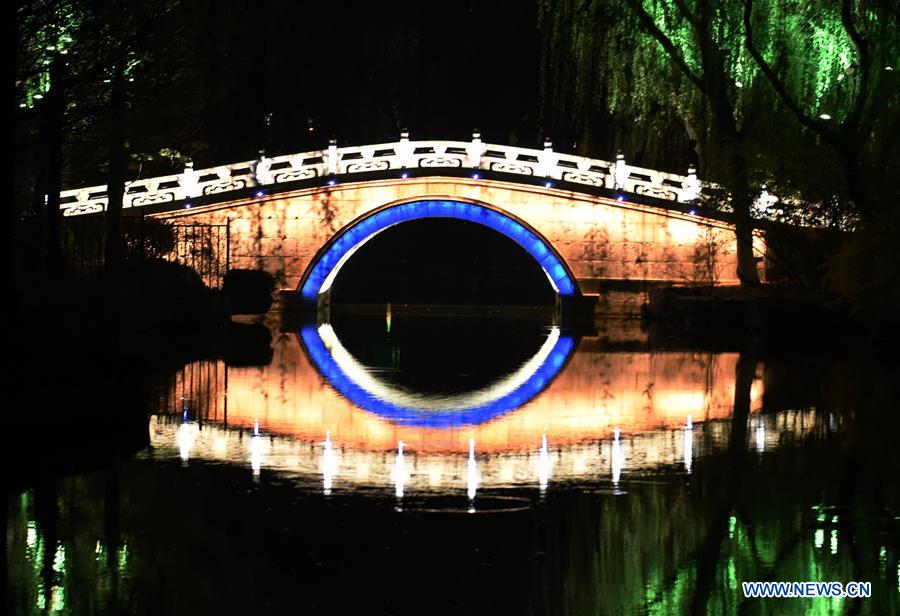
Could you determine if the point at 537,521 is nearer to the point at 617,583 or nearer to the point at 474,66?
the point at 617,583

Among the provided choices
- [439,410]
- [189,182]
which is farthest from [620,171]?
[439,410]

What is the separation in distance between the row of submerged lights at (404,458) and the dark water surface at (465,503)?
39 mm

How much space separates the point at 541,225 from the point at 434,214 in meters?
2.80

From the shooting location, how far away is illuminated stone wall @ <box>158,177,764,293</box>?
3538cm

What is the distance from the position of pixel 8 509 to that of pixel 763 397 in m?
8.79

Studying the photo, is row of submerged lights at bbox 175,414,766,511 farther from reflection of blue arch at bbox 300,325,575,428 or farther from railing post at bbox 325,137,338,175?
railing post at bbox 325,137,338,175

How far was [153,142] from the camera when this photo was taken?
1315 inches

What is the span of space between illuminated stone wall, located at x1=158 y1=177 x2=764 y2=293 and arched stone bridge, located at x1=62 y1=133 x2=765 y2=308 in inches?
0.9

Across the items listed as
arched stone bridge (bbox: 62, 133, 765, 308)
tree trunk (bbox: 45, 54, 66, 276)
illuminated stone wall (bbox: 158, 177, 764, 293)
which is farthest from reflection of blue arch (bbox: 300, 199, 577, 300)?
tree trunk (bbox: 45, 54, 66, 276)

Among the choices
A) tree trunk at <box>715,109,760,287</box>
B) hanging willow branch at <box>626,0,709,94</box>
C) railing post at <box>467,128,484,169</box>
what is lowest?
tree trunk at <box>715,109,760,287</box>

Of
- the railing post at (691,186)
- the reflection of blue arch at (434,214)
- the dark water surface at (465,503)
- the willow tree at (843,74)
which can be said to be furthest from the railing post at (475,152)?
the dark water surface at (465,503)

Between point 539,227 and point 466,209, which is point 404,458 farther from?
point 466,209

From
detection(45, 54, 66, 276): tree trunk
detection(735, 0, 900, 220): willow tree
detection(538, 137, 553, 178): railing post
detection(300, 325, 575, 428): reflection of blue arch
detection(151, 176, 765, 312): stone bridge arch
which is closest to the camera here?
detection(300, 325, 575, 428): reflection of blue arch

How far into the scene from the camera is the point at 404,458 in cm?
1010
